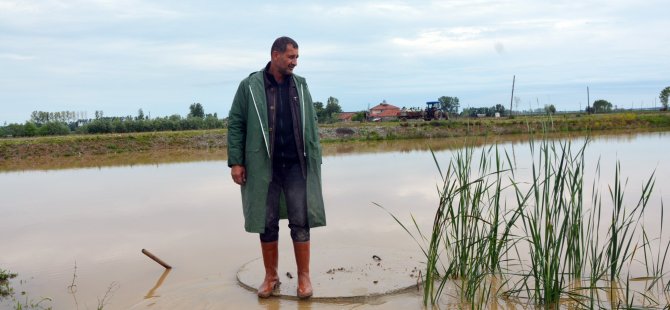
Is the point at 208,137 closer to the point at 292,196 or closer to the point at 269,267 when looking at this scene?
the point at 269,267

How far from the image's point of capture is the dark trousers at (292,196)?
4047 mm

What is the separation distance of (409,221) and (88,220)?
421 centimetres

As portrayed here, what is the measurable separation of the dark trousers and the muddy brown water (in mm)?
468

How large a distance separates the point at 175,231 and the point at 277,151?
3.29 meters

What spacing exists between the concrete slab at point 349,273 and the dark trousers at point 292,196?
1.31ft

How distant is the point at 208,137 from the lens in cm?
2767

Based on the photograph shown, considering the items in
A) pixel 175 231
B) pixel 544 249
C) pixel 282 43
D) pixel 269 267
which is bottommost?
pixel 175 231

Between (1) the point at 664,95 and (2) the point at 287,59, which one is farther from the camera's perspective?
(1) the point at 664,95

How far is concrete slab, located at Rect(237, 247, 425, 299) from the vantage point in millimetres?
4105

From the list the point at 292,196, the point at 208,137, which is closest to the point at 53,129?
the point at 208,137

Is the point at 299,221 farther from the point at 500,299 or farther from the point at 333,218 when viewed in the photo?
the point at 333,218

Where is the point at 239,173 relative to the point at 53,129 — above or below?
below

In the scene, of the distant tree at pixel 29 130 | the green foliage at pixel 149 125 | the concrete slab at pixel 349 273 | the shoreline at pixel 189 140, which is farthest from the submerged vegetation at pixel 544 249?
the distant tree at pixel 29 130

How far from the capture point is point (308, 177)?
13.3ft
